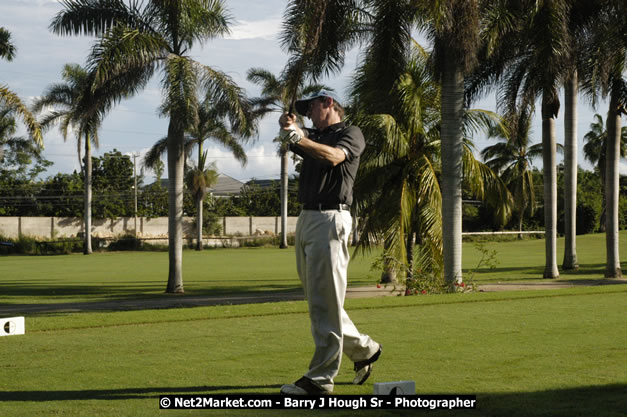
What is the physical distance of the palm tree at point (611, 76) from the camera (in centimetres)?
2401

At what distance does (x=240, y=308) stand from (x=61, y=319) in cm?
271

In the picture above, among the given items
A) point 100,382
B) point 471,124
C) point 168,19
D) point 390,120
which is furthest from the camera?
point 168,19

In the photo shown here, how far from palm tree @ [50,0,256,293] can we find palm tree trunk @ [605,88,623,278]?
13047mm

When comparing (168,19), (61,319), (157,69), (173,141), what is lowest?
(61,319)

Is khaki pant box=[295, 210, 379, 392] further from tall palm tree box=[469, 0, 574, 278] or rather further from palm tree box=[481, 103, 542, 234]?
palm tree box=[481, 103, 542, 234]

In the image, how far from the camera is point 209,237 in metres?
73.1

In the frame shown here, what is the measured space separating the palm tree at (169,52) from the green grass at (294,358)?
13286 millimetres

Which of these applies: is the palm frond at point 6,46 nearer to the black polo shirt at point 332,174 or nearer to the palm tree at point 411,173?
the palm tree at point 411,173

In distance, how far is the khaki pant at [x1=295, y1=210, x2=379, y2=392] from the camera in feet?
19.6

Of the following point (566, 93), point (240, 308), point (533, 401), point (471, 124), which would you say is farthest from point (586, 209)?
point (533, 401)

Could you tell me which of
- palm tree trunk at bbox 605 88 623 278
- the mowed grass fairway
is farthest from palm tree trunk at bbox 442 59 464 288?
palm tree trunk at bbox 605 88 623 278

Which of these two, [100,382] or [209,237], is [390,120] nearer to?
[100,382]

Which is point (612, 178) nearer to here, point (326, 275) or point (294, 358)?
point (294, 358)

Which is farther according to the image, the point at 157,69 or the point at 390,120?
the point at 157,69
